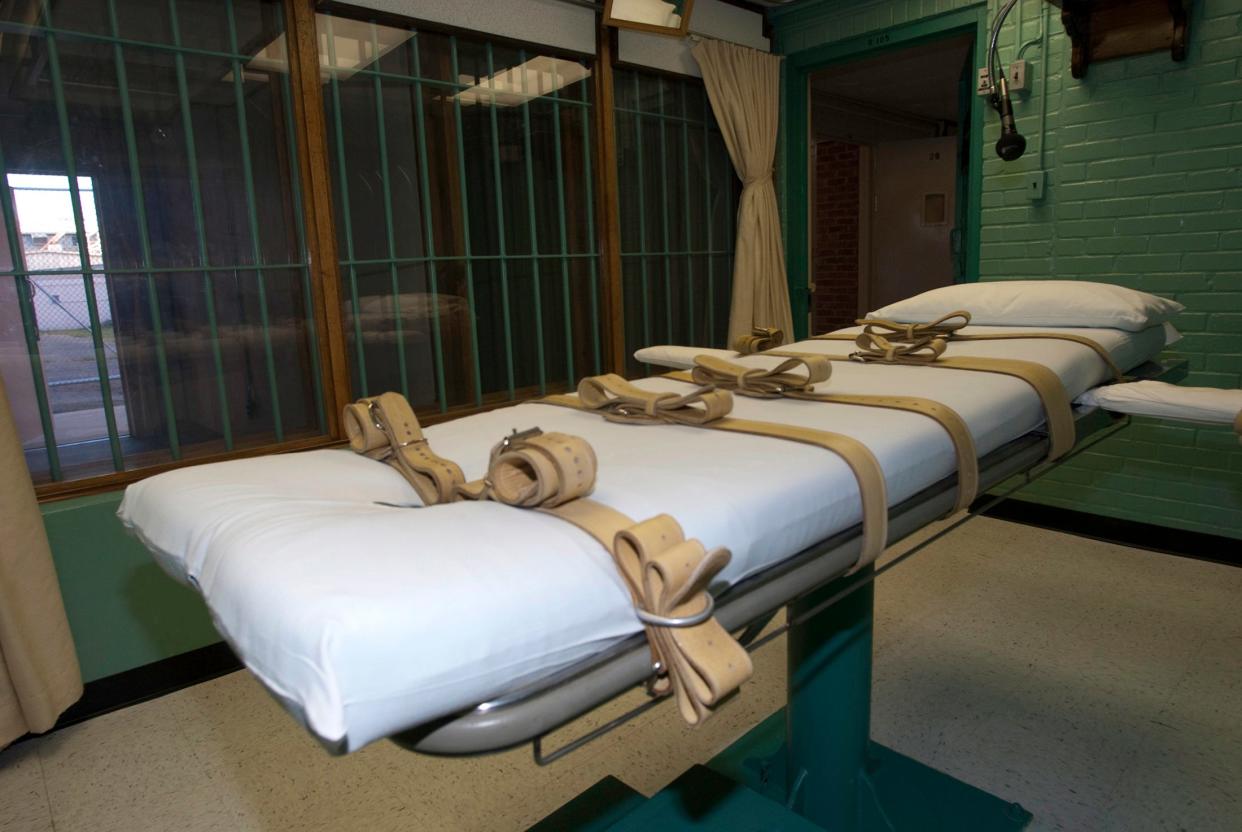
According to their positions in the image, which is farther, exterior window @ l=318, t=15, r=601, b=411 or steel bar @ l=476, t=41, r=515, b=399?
steel bar @ l=476, t=41, r=515, b=399

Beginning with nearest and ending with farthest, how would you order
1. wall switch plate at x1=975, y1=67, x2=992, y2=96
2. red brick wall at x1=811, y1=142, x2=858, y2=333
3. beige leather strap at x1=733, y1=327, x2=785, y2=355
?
beige leather strap at x1=733, y1=327, x2=785, y2=355, wall switch plate at x1=975, y1=67, x2=992, y2=96, red brick wall at x1=811, y1=142, x2=858, y2=333

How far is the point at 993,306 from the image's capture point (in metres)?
2.00

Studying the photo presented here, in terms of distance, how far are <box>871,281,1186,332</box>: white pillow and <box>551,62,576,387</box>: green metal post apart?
1.37m

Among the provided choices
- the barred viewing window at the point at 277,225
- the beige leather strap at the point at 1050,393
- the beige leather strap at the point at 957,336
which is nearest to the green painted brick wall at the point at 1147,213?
the beige leather strap at the point at 957,336

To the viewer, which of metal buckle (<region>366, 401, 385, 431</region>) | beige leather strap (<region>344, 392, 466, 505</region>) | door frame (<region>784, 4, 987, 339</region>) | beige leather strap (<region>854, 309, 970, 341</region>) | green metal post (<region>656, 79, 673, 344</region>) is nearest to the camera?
beige leather strap (<region>344, 392, 466, 505</region>)

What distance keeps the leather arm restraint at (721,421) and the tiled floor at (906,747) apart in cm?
100

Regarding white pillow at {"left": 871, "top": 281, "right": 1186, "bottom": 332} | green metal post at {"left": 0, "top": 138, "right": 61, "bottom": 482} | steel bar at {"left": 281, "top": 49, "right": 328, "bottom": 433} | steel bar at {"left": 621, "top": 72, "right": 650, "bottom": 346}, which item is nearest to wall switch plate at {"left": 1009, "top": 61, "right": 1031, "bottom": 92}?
white pillow at {"left": 871, "top": 281, "right": 1186, "bottom": 332}

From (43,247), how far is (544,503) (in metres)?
1.97

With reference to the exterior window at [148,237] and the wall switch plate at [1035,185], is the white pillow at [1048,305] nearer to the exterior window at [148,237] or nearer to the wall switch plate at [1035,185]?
the wall switch plate at [1035,185]

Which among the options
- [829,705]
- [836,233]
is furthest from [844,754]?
[836,233]

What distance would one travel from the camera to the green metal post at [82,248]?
197cm

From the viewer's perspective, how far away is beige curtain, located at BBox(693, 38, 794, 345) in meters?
3.51

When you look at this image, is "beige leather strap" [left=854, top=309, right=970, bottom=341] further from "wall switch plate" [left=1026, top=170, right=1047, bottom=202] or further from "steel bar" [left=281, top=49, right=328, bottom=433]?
"steel bar" [left=281, top=49, right=328, bottom=433]

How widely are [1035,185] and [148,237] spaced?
10.1 feet
